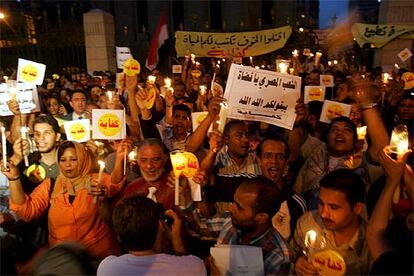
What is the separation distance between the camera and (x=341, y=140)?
420 centimetres

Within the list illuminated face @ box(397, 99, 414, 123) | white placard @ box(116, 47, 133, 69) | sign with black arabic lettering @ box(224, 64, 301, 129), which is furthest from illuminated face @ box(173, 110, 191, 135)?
white placard @ box(116, 47, 133, 69)

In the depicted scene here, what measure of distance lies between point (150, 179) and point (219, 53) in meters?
10.0

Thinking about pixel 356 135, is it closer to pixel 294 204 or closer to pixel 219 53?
pixel 294 204

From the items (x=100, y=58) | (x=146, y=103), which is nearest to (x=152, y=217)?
(x=146, y=103)

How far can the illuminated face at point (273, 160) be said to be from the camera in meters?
3.66

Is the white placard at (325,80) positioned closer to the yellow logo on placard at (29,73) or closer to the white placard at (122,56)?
the white placard at (122,56)

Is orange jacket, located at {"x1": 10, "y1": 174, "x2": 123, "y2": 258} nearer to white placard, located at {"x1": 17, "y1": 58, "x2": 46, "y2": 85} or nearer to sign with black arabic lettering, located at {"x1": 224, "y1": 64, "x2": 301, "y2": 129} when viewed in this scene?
sign with black arabic lettering, located at {"x1": 224, "y1": 64, "x2": 301, "y2": 129}

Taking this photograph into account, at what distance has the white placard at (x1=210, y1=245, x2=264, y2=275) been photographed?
2.39 m

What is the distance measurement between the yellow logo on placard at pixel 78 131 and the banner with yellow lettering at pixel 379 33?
10.6 meters

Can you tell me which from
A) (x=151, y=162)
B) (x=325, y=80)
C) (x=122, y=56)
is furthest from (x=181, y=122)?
(x=122, y=56)

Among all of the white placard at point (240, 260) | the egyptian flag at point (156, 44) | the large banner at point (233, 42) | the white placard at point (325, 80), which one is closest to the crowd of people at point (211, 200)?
the white placard at point (240, 260)

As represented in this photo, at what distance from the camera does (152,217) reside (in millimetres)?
2465

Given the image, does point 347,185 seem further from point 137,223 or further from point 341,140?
point 341,140

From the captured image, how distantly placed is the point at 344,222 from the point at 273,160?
102 centimetres
